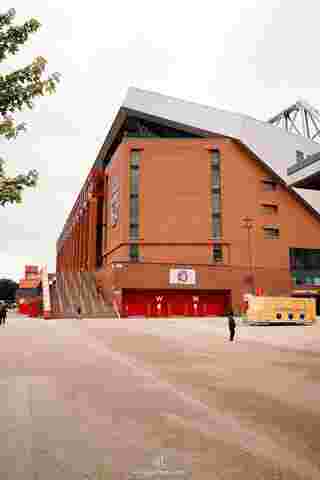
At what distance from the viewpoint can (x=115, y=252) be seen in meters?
54.2

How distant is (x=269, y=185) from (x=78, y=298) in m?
28.0

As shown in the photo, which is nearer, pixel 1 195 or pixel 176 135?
pixel 1 195

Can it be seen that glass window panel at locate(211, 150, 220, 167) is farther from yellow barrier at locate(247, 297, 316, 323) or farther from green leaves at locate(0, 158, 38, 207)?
green leaves at locate(0, 158, 38, 207)

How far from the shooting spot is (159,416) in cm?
625

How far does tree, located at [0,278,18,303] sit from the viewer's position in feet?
472

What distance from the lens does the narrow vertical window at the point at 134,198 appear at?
50.5m

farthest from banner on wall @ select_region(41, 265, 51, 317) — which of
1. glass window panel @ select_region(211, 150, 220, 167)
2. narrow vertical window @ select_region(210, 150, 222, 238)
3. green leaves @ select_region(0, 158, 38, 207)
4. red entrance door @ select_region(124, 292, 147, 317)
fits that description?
green leaves @ select_region(0, 158, 38, 207)

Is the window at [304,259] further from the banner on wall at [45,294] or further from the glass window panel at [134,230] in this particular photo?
the banner on wall at [45,294]

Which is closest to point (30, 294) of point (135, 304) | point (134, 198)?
point (134, 198)

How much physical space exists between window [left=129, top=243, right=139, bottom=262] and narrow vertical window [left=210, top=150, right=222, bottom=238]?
366 inches

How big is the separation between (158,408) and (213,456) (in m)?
2.25

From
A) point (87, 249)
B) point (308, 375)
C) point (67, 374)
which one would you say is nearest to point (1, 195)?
point (67, 374)

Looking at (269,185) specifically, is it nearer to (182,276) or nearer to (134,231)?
(182,276)

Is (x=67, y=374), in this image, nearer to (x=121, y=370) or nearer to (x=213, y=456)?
(x=121, y=370)
